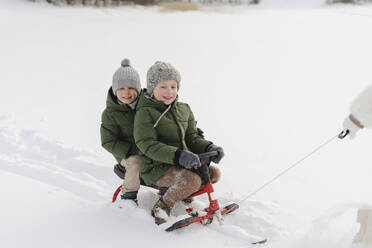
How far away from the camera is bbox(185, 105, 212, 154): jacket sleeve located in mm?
2863

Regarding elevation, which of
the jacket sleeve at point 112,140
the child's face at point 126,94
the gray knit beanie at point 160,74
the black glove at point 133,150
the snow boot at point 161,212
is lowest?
the snow boot at point 161,212

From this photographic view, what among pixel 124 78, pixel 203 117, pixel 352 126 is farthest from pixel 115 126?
pixel 203 117

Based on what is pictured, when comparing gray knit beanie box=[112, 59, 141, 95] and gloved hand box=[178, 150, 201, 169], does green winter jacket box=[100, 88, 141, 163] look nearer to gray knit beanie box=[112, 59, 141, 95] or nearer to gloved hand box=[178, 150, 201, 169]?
gray knit beanie box=[112, 59, 141, 95]

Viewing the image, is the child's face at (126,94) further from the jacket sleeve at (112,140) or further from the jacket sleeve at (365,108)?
the jacket sleeve at (365,108)

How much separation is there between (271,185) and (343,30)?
259 inches

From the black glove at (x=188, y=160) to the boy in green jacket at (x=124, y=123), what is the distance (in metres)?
0.46

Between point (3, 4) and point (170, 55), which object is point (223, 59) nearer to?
Answer: point (170, 55)

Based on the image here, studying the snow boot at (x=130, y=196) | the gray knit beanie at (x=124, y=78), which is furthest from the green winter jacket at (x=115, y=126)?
the snow boot at (x=130, y=196)

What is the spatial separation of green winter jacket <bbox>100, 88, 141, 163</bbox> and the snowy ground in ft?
1.41

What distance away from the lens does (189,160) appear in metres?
2.49

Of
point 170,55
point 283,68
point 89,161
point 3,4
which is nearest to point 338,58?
point 283,68

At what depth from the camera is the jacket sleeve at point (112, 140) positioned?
2.87 m

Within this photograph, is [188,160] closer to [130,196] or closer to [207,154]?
[207,154]

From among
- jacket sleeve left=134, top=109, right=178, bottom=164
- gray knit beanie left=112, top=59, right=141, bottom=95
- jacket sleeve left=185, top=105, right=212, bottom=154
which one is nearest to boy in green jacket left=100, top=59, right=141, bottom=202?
gray knit beanie left=112, top=59, right=141, bottom=95
